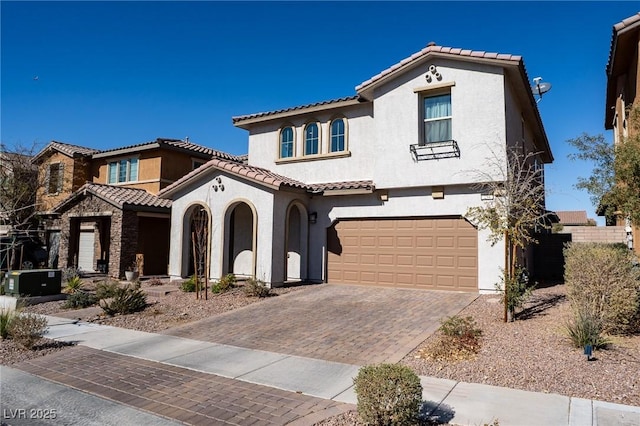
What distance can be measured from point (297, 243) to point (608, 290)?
1105cm

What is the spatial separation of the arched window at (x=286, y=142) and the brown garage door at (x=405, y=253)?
3940 mm

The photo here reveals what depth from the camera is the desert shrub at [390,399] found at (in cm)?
449

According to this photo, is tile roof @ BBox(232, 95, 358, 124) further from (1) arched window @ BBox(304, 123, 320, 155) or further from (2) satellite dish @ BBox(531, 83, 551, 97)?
(2) satellite dish @ BBox(531, 83, 551, 97)

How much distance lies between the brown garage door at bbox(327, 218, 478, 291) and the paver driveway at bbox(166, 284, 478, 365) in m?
0.65

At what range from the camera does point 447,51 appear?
44.9ft

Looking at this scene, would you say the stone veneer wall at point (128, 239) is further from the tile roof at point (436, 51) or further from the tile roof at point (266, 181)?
the tile roof at point (436, 51)

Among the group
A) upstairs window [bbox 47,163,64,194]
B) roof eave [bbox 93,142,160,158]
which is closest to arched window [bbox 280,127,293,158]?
roof eave [bbox 93,142,160,158]

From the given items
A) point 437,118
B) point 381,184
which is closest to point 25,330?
point 381,184

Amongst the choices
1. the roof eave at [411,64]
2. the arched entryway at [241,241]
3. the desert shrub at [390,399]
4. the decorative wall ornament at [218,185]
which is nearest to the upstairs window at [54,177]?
the arched entryway at [241,241]

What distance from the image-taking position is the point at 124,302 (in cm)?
1172

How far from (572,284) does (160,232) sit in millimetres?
19141

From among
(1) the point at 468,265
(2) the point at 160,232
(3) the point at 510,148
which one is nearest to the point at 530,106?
(3) the point at 510,148

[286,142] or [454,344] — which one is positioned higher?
[286,142]

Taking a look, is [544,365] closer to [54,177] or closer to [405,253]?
[405,253]
